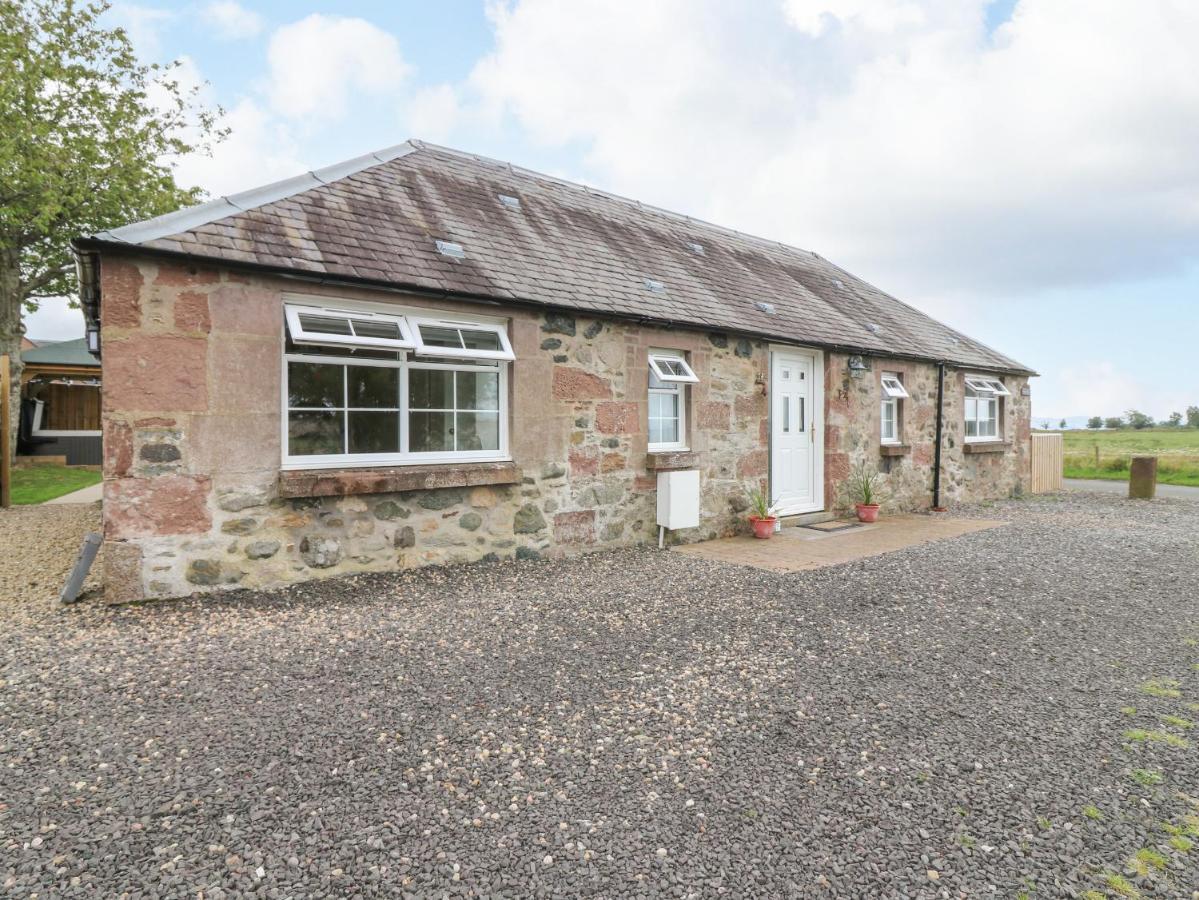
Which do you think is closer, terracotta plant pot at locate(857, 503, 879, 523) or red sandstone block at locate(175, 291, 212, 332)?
red sandstone block at locate(175, 291, 212, 332)

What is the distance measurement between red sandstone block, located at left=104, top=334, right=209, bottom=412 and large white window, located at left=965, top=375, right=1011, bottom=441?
43.8 ft

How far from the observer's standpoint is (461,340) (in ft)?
21.3

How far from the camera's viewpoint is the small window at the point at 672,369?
310 inches

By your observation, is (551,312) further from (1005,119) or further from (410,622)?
(1005,119)

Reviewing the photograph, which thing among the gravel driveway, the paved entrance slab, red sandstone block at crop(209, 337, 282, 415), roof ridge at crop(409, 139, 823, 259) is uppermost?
roof ridge at crop(409, 139, 823, 259)

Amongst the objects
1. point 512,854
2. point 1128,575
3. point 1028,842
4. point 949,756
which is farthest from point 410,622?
point 1128,575

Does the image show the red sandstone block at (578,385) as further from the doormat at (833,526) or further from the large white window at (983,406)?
the large white window at (983,406)

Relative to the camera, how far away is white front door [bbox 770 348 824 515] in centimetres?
949

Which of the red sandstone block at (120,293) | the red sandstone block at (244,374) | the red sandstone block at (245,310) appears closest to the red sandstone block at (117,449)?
the red sandstone block at (244,374)

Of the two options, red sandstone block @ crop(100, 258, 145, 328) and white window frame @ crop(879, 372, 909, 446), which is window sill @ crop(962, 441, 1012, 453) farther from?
red sandstone block @ crop(100, 258, 145, 328)

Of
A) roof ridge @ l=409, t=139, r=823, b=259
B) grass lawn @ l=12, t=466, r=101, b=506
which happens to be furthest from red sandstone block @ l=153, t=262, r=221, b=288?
grass lawn @ l=12, t=466, r=101, b=506

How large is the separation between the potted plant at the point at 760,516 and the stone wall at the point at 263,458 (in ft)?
6.59

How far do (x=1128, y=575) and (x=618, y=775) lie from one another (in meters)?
6.52

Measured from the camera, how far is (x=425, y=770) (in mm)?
2697
